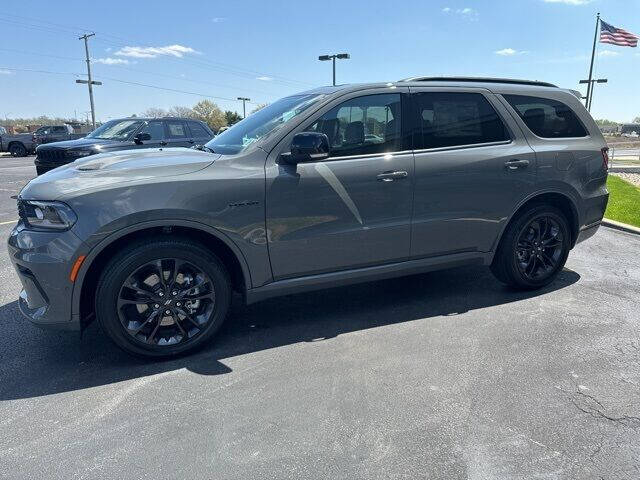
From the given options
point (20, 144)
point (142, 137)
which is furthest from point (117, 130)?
point (20, 144)

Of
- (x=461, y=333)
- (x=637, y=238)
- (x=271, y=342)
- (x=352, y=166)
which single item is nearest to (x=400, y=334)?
(x=461, y=333)

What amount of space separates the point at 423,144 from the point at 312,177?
1.06 m

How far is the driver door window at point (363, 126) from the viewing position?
3.73 meters

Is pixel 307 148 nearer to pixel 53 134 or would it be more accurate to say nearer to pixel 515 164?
Answer: pixel 515 164

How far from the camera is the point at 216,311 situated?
3486 millimetres

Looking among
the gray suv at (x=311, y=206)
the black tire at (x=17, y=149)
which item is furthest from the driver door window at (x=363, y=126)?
the black tire at (x=17, y=149)

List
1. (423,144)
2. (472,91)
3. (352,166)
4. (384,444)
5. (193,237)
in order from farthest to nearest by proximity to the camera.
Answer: (472,91)
(423,144)
(352,166)
(193,237)
(384,444)

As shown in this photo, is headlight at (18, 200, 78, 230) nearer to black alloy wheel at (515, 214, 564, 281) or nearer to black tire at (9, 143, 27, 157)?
black alloy wheel at (515, 214, 564, 281)

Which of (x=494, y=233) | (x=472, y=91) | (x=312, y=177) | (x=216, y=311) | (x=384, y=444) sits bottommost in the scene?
(x=384, y=444)

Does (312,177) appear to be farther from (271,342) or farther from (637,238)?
(637,238)

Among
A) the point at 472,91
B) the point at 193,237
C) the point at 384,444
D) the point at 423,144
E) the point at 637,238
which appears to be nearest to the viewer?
the point at 384,444

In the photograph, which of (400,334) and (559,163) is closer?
(400,334)

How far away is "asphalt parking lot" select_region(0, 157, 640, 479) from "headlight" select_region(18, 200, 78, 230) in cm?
100

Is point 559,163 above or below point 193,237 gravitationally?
above
